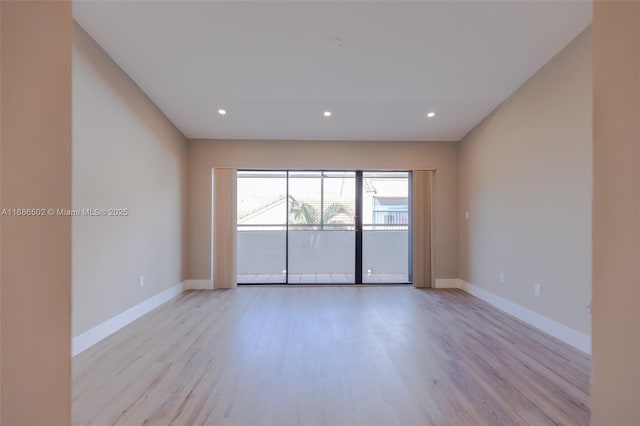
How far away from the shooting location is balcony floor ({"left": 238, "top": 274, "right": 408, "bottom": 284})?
506 centimetres

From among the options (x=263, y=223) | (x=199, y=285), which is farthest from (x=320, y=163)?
(x=199, y=285)

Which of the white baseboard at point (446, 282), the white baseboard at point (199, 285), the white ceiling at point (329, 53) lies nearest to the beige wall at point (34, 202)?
the white ceiling at point (329, 53)

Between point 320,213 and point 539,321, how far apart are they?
3.24 metres

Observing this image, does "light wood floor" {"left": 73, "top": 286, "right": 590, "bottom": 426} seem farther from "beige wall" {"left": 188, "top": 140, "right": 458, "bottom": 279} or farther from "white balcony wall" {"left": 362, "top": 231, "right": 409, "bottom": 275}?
"white balcony wall" {"left": 362, "top": 231, "right": 409, "bottom": 275}

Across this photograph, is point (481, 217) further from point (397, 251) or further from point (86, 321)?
point (86, 321)

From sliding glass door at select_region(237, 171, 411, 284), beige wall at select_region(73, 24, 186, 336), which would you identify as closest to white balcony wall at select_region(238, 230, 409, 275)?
sliding glass door at select_region(237, 171, 411, 284)

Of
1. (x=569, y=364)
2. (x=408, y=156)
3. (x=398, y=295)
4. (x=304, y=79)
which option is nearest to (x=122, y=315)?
(x=304, y=79)

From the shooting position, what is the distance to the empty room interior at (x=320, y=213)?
88cm

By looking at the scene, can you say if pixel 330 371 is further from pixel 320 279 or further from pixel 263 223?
pixel 263 223

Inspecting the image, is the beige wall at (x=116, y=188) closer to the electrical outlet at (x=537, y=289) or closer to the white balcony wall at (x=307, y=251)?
the white balcony wall at (x=307, y=251)

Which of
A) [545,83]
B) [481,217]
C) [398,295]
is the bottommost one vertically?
[398,295]

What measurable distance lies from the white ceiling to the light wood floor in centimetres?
262

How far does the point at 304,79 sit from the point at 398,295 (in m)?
3.25

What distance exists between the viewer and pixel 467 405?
70.8 inches
